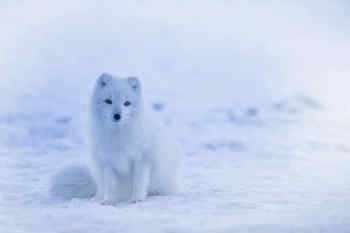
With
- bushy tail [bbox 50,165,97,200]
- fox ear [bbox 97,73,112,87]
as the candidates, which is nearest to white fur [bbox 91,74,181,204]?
fox ear [bbox 97,73,112,87]

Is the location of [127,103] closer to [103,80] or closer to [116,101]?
[116,101]

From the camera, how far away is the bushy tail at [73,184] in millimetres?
4047

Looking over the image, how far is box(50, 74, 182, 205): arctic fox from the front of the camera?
370 cm

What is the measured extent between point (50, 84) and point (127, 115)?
1201 cm

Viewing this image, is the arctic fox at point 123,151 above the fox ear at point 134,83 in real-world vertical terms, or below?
below

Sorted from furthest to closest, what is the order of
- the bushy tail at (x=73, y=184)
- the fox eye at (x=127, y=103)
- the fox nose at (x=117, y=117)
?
the bushy tail at (x=73, y=184) < the fox eye at (x=127, y=103) < the fox nose at (x=117, y=117)

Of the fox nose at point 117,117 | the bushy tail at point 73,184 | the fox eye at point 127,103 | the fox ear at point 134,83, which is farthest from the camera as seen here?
the bushy tail at point 73,184

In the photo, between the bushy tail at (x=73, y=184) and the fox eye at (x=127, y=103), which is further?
the bushy tail at (x=73, y=184)

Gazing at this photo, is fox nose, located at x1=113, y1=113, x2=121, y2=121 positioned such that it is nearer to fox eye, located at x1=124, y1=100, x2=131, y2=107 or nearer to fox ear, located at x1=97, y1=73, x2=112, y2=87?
fox eye, located at x1=124, y1=100, x2=131, y2=107

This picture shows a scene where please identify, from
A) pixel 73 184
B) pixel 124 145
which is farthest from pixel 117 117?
pixel 73 184

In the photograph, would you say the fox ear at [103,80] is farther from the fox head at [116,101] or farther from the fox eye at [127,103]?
the fox eye at [127,103]

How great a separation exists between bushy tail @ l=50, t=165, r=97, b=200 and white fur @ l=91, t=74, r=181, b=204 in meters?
0.20

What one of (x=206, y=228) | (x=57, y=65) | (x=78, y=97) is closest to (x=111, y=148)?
(x=206, y=228)

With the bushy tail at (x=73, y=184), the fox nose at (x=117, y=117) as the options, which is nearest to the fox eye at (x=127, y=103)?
the fox nose at (x=117, y=117)
